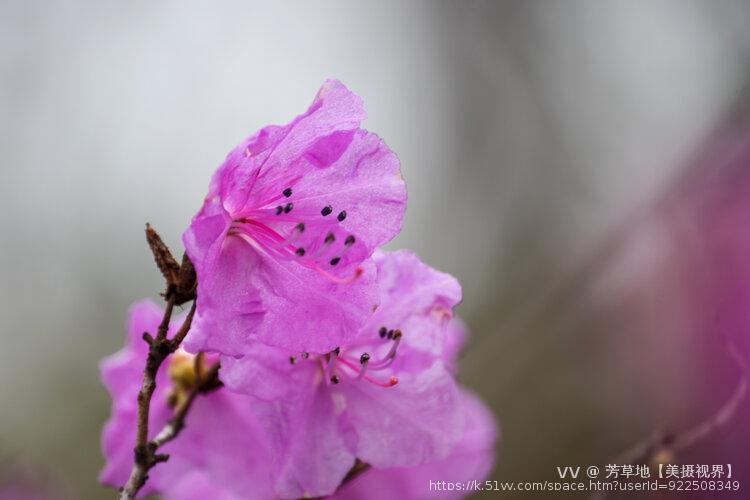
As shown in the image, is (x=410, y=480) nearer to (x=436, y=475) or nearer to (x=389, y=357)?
(x=436, y=475)

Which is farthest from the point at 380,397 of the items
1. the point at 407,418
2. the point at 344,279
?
the point at 344,279

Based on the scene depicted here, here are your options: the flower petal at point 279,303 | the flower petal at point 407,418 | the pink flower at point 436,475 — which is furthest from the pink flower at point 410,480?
the flower petal at point 279,303

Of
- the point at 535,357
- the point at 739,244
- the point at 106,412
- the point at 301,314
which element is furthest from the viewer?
the point at 106,412

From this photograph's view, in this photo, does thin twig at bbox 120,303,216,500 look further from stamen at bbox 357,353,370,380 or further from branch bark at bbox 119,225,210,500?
stamen at bbox 357,353,370,380

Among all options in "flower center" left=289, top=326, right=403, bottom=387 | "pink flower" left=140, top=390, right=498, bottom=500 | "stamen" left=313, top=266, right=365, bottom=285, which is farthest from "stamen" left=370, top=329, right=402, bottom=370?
"pink flower" left=140, top=390, right=498, bottom=500

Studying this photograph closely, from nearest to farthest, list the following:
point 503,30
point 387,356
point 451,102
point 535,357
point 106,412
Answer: point 387,356, point 535,357, point 106,412, point 503,30, point 451,102

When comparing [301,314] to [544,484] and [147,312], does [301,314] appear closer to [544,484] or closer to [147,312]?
[147,312]

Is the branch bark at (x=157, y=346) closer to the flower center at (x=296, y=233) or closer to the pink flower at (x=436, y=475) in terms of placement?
the flower center at (x=296, y=233)

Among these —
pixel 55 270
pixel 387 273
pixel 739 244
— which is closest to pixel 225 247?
pixel 387 273
